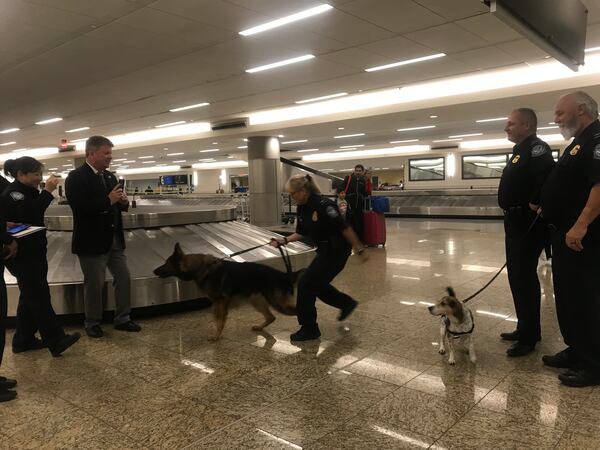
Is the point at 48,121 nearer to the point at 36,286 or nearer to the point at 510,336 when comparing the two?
the point at 36,286

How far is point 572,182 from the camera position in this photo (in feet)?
9.98

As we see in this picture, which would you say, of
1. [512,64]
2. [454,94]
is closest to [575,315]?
[512,64]

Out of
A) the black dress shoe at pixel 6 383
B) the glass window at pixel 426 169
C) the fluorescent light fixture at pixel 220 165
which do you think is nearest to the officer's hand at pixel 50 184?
the black dress shoe at pixel 6 383

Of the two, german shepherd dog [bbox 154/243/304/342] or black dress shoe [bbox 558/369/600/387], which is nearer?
black dress shoe [bbox 558/369/600/387]

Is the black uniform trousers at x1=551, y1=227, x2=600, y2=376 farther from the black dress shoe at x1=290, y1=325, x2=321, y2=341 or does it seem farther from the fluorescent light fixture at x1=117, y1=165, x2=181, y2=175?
the fluorescent light fixture at x1=117, y1=165, x2=181, y2=175

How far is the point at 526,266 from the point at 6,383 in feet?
13.0

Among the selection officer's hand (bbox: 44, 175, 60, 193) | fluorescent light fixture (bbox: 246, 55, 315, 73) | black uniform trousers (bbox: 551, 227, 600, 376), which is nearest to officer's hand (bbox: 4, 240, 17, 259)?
officer's hand (bbox: 44, 175, 60, 193)

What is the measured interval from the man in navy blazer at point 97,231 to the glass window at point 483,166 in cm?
2399

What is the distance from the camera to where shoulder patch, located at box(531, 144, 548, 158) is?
3.47 metres

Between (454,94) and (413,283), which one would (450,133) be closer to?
(454,94)

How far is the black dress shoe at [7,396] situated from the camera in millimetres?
3004

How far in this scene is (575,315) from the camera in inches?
122

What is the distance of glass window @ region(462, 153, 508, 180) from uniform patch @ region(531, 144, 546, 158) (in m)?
23.0

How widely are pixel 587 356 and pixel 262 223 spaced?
46.8 ft
